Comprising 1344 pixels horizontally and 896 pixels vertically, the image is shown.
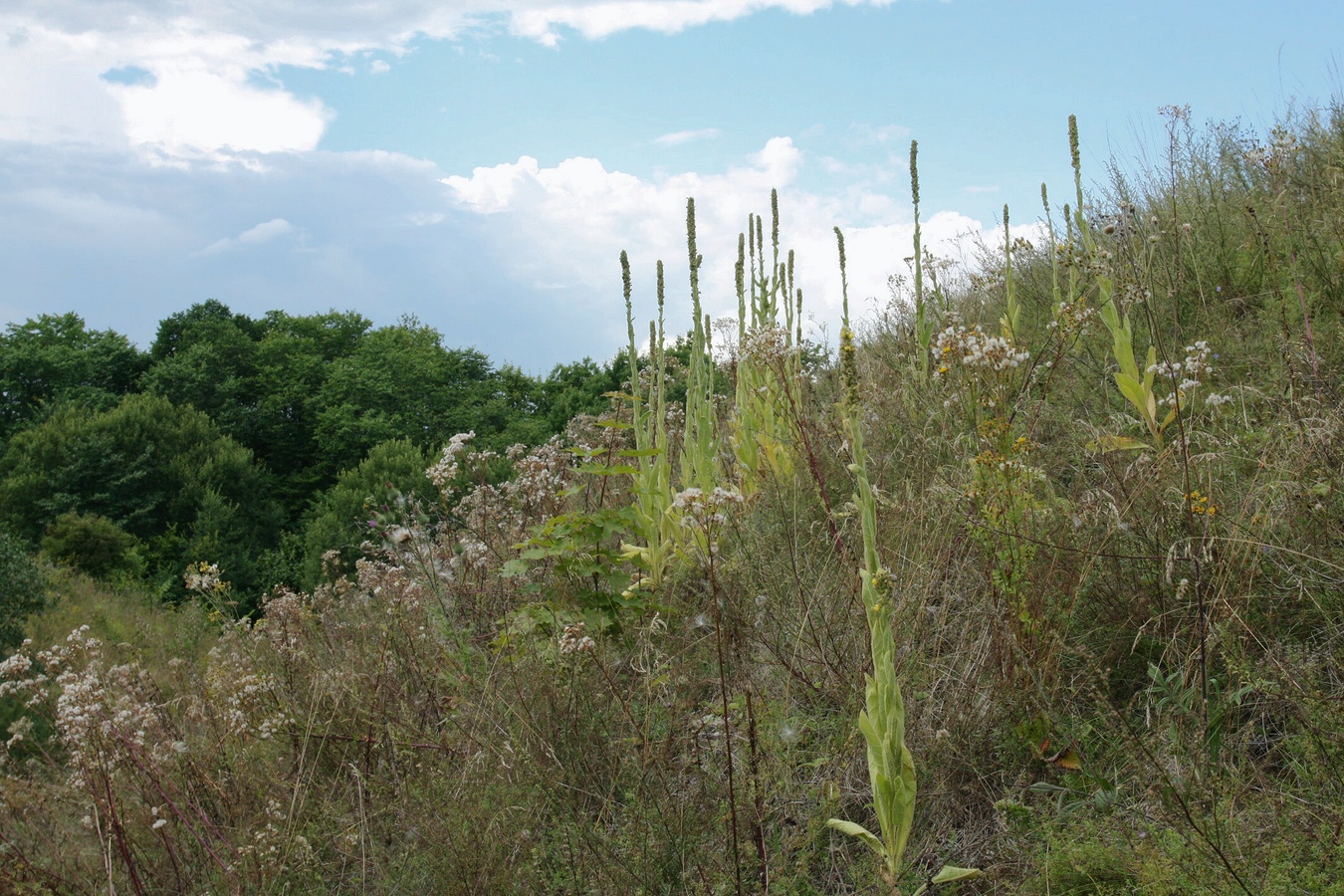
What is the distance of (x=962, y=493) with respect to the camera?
3.23 m

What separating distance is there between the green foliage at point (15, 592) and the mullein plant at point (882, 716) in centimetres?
1577

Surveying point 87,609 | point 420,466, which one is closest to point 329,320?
point 420,466

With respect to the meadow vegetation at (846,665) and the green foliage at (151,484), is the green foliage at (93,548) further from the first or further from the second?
the meadow vegetation at (846,665)

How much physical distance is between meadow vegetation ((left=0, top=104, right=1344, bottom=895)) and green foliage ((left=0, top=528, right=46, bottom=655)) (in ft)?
36.9

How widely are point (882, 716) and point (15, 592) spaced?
1703cm

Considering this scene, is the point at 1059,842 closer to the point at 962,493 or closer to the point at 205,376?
the point at 962,493

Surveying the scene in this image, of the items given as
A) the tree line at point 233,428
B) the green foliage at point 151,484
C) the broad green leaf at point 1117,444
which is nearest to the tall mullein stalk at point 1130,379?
the broad green leaf at point 1117,444

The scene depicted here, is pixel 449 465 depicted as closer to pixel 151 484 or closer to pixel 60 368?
pixel 151 484

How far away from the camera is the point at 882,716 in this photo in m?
2.09

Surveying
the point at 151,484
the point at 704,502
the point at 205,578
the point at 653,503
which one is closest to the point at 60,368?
the point at 151,484

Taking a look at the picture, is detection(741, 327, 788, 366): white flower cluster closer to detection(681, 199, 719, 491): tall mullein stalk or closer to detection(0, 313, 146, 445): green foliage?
detection(681, 199, 719, 491): tall mullein stalk

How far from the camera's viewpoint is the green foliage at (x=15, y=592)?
1399cm

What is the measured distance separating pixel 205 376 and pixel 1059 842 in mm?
34844

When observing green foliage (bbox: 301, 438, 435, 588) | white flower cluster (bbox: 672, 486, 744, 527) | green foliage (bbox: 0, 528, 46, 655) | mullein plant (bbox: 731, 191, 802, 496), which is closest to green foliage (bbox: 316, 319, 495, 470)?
green foliage (bbox: 301, 438, 435, 588)
